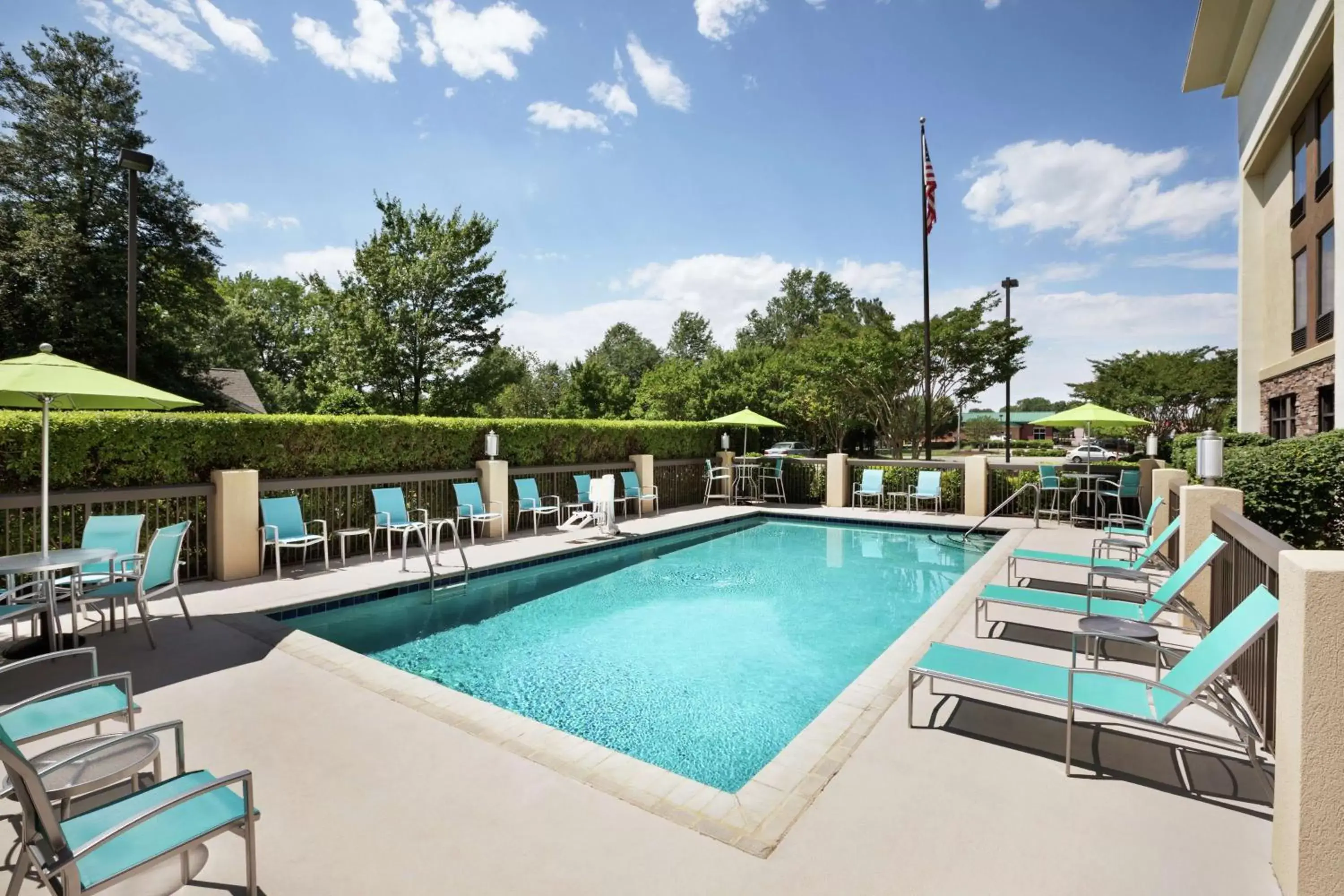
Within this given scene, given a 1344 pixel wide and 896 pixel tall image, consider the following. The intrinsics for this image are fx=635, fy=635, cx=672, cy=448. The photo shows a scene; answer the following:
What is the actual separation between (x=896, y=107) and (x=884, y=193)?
3.77m

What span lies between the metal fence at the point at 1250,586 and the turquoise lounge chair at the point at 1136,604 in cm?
14

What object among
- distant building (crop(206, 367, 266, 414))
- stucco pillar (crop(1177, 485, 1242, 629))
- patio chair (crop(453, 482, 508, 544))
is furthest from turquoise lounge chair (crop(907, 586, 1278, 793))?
distant building (crop(206, 367, 266, 414))

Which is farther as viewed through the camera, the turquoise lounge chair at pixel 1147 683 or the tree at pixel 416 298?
the tree at pixel 416 298

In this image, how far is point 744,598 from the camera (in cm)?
821

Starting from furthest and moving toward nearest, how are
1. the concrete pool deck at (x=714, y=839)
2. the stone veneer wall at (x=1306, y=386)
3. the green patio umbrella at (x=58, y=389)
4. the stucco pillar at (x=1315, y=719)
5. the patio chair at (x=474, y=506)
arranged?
the stone veneer wall at (x=1306, y=386) → the patio chair at (x=474, y=506) → the green patio umbrella at (x=58, y=389) → the concrete pool deck at (x=714, y=839) → the stucco pillar at (x=1315, y=719)

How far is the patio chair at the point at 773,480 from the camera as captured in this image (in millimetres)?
16812

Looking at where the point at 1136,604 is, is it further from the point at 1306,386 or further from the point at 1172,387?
the point at 1172,387

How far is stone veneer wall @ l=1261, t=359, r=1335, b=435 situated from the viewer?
1290cm

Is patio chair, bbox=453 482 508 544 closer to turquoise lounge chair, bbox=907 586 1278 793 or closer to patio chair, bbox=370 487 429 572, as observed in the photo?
patio chair, bbox=370 487 429 572

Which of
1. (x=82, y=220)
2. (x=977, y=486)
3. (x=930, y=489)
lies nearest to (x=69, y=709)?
(x=930, y=489)

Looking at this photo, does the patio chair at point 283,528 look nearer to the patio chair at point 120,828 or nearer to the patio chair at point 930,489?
the patio chair at point 120,828

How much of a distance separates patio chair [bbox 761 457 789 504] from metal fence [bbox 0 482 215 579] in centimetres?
1228

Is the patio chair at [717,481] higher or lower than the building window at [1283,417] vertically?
lower

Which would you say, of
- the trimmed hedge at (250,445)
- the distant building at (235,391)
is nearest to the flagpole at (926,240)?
the trimmed hedge at (250,445)
